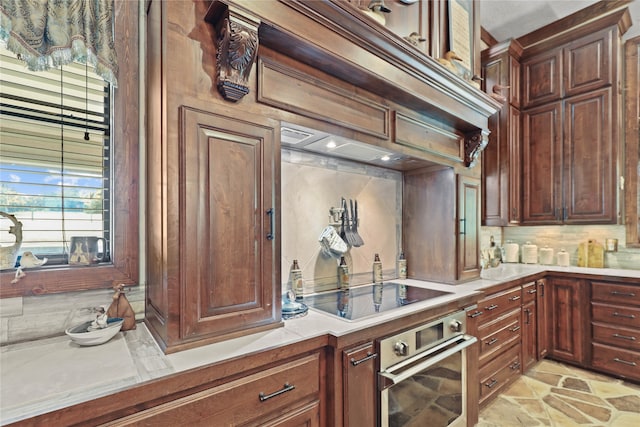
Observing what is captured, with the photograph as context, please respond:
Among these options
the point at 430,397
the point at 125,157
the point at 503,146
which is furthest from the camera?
the point at 503,146

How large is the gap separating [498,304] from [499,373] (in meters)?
0.55

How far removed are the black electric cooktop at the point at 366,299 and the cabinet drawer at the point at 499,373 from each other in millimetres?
812

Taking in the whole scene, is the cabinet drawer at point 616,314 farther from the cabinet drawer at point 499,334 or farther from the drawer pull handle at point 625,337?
the cabinet drawer at point 499,334

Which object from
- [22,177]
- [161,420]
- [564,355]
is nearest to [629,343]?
[564,355]

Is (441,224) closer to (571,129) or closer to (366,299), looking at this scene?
(366,299)

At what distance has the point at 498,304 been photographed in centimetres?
244

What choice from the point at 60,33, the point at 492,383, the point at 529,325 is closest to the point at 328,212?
the point at 60,33

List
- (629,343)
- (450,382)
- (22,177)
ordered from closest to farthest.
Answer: (22,177), (450,382), (629,343)

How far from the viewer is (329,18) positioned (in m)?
1.43

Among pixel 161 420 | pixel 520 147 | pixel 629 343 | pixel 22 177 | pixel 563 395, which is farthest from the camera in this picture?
pixel 520 147

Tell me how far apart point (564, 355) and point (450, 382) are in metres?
1.99

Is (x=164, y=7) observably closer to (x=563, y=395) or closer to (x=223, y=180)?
(x=223, y=180)

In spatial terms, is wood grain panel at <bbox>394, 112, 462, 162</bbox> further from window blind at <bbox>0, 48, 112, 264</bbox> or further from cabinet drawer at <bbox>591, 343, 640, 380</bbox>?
cabinet drawer at <bbox>591, 343, 640, 380</bbox>

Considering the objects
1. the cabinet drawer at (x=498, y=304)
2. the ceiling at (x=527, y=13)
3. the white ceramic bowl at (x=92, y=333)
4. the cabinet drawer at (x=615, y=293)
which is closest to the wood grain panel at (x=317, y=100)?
the white ceramic bowl at (x=92, y=333)
